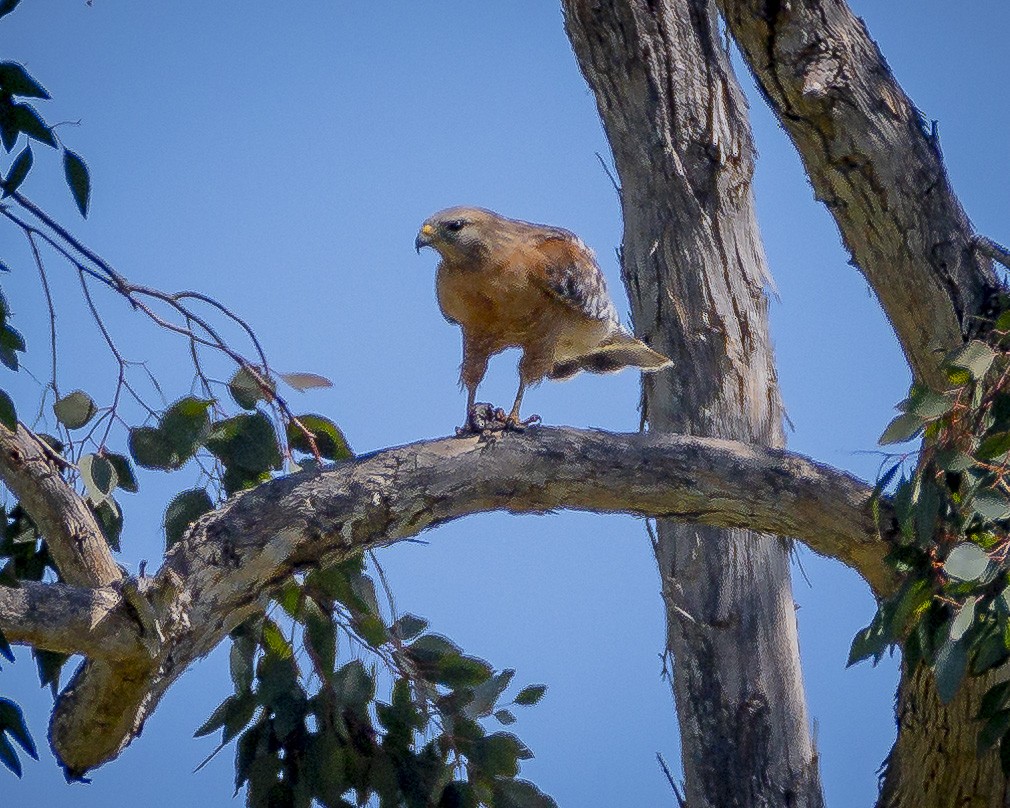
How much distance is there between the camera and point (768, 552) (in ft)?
11.9

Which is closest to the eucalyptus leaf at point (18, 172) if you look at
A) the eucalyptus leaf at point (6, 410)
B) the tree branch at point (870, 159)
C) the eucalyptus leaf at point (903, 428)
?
the eucalyptus leaf at point (6, 410)

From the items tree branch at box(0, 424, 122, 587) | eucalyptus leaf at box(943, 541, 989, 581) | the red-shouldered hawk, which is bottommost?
eucalyptus leaf at box(943, 541, 989, 581)

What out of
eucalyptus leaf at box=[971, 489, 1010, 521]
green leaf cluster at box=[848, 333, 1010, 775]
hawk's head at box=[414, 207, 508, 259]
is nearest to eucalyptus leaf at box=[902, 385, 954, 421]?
green leaf cluster at box=[848, 333, 1010, 775]

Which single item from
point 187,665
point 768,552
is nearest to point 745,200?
point 768,552

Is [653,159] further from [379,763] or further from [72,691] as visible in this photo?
[72,691]

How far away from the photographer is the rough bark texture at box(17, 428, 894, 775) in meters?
2.16

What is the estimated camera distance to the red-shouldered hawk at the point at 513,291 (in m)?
3.62

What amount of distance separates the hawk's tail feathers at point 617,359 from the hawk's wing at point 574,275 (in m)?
0.10

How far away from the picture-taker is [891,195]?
252 cm

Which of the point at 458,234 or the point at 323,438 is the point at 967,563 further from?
the point at 458,234

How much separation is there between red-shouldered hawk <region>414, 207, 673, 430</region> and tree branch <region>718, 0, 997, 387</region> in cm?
119

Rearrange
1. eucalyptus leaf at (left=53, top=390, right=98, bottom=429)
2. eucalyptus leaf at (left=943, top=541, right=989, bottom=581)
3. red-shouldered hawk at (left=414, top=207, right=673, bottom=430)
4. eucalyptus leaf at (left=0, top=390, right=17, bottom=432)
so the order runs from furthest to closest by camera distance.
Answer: red-shouldered hawk at (left=414, top=207, right=673, bottom=430) < eucalyptus leaf at (left=53, top=390, right=98, bottom=429) < eucalyptus leaf at (left=0, top=390, right=17, bottom=432) < eucalyptus leaf at (left=943, top=541, right=989, bottom=581)

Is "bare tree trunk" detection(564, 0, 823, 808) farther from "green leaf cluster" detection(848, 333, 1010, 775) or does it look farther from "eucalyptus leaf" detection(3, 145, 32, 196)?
"eucalyptus leaf" detection(3, 145, 32, 196)

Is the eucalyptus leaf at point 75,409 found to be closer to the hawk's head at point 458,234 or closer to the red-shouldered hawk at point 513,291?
the red-shouldered hawk at point 513,291
